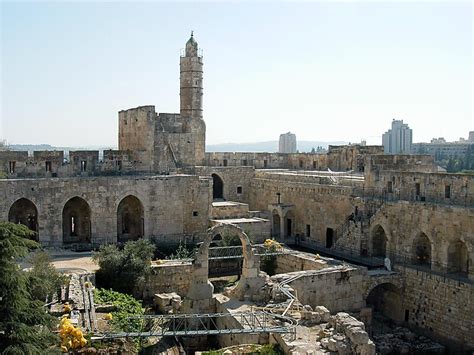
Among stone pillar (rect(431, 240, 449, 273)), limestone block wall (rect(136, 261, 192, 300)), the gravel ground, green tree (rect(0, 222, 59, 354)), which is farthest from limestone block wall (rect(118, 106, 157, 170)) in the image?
green tree (rect(0, 222, 59, 354))

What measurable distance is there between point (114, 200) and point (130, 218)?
2646mm

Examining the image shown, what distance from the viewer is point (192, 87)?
35.8 metres

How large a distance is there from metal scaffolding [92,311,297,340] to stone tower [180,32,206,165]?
58.6 ft

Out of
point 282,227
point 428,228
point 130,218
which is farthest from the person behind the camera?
point 282,227

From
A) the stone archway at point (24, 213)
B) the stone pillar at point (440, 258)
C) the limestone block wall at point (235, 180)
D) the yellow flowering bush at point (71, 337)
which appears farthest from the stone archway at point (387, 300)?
the stone archway at point (24, 213)

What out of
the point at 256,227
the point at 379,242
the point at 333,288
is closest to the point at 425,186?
the point at 379,242

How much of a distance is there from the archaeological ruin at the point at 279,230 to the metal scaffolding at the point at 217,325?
7cm

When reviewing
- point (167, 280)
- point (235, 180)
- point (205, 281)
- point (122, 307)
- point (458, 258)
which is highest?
point (235, 180)

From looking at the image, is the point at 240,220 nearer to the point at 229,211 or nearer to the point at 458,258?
the point at 229,211

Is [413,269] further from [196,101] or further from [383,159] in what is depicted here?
[196,101]

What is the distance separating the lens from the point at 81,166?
27.4 meters

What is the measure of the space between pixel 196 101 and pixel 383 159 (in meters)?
13.5

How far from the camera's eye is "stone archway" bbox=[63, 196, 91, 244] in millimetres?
27656

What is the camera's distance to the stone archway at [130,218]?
28312 millimetres
